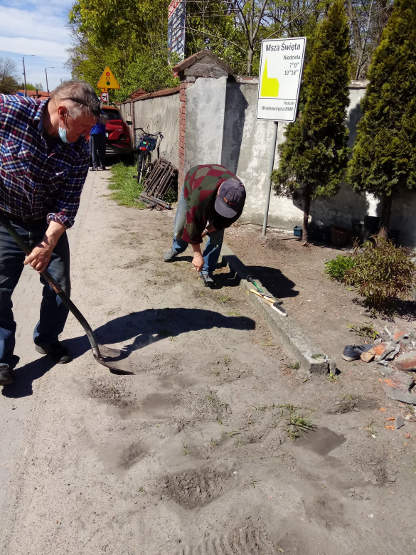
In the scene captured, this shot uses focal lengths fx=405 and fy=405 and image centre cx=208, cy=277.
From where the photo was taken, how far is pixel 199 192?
393cm

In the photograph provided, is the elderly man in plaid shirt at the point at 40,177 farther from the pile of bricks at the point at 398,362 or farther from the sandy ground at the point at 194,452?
the pile of bricks at the point at 398,362

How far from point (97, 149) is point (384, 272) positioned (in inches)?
442

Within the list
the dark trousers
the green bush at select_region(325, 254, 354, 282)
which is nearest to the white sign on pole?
the green bush at select_region(325, 254, 354, 282)

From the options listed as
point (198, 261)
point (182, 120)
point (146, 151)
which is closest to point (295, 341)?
point (198, 261)

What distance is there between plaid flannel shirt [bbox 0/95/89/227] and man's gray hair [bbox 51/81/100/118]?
0.16m

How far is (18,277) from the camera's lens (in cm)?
299

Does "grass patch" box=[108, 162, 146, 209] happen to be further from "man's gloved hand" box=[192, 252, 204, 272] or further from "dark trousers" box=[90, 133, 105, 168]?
"man's gloved hand" box=[192, 252, 204, 272]

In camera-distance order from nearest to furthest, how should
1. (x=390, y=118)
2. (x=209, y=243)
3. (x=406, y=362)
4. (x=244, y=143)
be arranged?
(x=406, y=362) → (x=209, y=243) → (x=390, y=118) → (x=244, y=143)

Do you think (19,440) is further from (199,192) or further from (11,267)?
(199,192)

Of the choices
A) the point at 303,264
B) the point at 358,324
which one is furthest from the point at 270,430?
the point at 303,264

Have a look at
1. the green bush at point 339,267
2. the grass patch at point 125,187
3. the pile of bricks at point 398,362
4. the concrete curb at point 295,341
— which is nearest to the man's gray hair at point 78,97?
the concrete curb at point 295,341

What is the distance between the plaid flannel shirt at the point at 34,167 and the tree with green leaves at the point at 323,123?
181 inches

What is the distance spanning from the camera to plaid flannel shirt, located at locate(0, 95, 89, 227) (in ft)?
8.23

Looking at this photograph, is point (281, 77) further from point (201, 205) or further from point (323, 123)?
point (201, 205)
